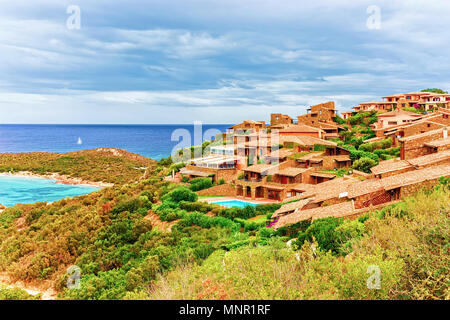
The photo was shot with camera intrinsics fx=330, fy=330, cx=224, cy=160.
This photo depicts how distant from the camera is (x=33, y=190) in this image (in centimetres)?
5641

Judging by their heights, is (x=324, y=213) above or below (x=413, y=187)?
below

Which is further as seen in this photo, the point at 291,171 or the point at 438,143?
the point at 291,171

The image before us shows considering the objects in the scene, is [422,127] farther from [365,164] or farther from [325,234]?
[325,234]

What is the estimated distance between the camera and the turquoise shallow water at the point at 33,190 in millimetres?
50625

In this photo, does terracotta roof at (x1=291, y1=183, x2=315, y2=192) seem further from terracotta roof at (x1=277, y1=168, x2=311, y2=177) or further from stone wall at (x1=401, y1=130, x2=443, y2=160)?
stone wall at (x1=401, y1=130, x2=443, y2=160)

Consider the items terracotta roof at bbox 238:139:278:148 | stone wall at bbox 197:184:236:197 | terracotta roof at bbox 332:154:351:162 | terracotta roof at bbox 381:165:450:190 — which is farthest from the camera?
terracotta roof at bbox 238:139:278:148

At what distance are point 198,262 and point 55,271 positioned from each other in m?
10.9

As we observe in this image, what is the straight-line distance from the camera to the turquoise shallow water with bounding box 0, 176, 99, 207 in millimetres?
50625
